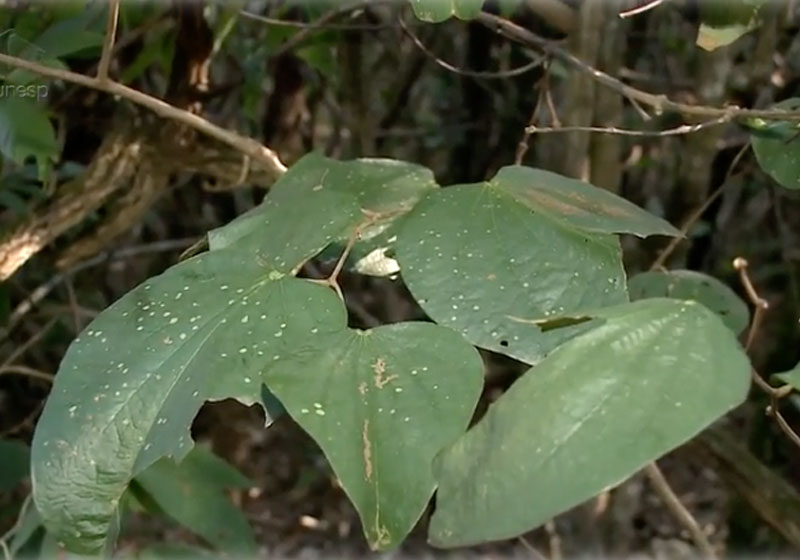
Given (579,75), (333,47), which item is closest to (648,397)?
(579,75)

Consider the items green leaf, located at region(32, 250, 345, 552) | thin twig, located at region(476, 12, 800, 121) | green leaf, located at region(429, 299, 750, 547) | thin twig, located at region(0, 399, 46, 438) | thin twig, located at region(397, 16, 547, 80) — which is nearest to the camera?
green leaf, located at region(429, 299, 750, 547)

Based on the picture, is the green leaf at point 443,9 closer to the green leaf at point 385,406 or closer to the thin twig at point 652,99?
the thin twig at point 652,99

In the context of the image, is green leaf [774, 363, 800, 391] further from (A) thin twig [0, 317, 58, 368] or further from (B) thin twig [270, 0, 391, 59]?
(A) thin twig [0, 317, 58, 368]

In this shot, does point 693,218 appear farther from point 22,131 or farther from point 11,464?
point 11,464

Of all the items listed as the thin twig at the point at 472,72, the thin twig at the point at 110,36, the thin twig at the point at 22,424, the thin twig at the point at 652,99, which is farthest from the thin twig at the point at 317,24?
the thin twig at the point at 22,424

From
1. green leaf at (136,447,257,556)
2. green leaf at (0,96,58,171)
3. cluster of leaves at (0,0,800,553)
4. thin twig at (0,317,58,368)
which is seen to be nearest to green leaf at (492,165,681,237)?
cluster of leaves at (0,0,800,553)

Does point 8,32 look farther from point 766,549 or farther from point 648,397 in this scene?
point 766,549
